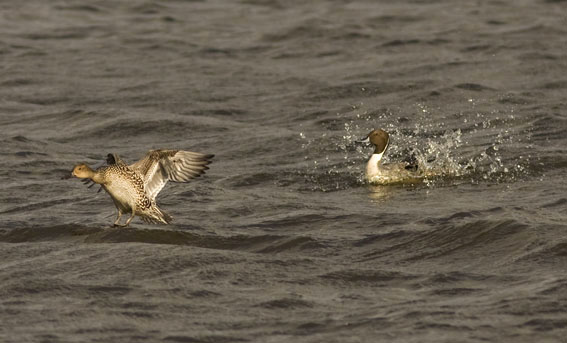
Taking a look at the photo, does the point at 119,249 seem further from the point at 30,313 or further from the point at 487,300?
the point at 487,300

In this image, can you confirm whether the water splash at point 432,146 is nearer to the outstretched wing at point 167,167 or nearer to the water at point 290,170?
the water at point 290,170

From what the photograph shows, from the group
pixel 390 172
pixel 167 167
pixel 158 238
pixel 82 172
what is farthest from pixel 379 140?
pixel 82 172

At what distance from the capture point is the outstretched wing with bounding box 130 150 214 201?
10383mm

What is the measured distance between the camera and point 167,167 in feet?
34.3

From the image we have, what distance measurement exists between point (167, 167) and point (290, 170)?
2.36 meters

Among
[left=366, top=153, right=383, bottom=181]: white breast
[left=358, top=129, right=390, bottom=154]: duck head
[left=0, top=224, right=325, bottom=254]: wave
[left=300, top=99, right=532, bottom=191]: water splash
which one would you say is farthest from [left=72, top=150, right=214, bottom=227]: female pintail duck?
[left=358, top=129, right=390, bottom=154]: duck head

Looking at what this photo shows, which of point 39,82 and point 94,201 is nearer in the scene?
point 94,201

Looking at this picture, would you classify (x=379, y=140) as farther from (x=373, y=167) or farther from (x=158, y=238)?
(x=158, y=238)

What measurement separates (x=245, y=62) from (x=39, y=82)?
2.96m

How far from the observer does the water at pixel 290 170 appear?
309 inches

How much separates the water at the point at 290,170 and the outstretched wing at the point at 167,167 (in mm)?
376

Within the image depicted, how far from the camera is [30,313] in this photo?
791 centimetres

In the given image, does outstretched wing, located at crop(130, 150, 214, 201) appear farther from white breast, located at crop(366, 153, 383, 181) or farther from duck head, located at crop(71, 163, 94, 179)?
white breast, located at crop(366, 153, 383, 181)

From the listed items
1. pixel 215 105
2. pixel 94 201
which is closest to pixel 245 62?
pixel 215 105
